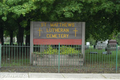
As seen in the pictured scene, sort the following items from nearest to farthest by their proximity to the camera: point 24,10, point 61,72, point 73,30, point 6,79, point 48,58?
point 6,79, point 61,72, point 24,10, point 48,58, point 73,30

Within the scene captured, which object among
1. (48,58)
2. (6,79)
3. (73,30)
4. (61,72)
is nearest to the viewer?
(6,79)

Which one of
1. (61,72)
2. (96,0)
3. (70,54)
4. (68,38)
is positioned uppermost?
(96,0)

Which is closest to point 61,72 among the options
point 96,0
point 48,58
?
point 48,58

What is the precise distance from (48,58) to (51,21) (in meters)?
2.33

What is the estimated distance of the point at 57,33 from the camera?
1196 centimetres

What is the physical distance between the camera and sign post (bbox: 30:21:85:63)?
11.9 m

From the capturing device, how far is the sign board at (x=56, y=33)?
39.0 ft

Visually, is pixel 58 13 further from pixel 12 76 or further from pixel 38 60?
pixel 12 76

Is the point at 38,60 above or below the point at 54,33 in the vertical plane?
below

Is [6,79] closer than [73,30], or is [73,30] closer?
[6,79]

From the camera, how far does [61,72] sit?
9.95 meters

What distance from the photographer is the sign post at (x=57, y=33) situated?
38.9 feet

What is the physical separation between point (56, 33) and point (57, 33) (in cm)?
6

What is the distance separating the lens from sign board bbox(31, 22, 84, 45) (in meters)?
11.9
